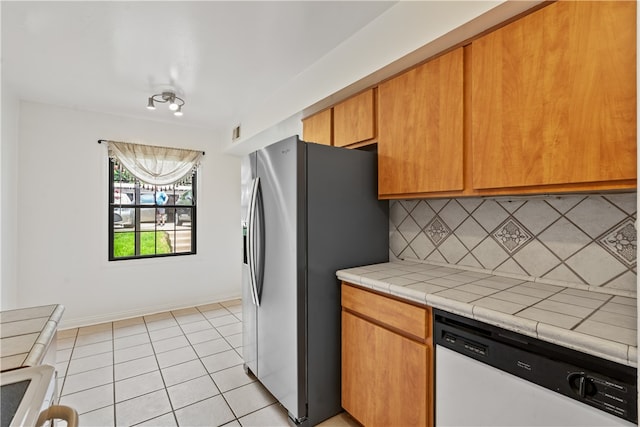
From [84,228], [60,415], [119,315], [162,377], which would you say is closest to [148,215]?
[84,228]

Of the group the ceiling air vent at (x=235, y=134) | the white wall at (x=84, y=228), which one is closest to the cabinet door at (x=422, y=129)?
the ceiling air vent at (x=235, y=134)

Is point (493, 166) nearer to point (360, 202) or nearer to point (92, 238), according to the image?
point (360, 202)

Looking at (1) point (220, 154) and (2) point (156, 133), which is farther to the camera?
(1) point (220, 154)

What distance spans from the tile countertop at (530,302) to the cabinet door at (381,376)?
248 mm

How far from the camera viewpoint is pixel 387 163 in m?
2.00

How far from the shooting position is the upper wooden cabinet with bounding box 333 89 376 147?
2110mm

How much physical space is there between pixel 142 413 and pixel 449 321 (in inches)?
78.8

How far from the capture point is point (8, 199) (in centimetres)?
288

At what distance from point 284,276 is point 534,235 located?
142cm

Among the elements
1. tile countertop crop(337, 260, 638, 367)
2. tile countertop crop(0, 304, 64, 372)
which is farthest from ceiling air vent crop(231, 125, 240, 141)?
tile countertop crop(0, 304, 64, 372)

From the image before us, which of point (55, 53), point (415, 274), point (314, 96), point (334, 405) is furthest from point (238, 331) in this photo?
point (55, 53)

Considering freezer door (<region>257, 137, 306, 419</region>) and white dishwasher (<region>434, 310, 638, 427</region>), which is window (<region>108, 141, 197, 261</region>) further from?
white dishwasher (<region>434, 310, 638, 427</region>)

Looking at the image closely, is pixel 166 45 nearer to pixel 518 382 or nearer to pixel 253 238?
pixel 253 238

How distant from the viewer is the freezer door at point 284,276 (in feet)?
5.90
